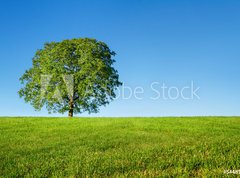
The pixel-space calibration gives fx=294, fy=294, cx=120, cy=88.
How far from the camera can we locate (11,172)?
8.50m

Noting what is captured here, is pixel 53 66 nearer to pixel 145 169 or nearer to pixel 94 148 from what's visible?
pixel 94 148

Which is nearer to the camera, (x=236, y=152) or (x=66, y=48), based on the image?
(x=236, y=152)

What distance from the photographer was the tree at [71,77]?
122 ft

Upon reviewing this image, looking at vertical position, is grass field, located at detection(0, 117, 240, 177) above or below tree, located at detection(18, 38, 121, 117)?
below

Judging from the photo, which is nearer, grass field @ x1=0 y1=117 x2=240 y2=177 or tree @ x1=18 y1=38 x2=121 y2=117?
grass field @ x1=0 y1=117 x2=240 y2=177

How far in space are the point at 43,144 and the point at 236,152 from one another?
8.23m

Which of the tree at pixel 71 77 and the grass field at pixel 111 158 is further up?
the tree at pixel 71 77

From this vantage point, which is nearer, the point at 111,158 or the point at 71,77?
the point at 111,158

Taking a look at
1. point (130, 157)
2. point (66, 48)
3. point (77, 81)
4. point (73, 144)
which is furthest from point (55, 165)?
point (66, 48)

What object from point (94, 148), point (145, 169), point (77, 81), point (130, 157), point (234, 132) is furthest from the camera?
point (77, 81)

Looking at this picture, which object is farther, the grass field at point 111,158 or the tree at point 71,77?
the tree at point 71,77

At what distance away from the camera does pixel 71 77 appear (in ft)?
122

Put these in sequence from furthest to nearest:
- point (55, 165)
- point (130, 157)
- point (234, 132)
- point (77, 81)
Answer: point (77, 81)
point (234, 132)
point (130, 157)
point (55, 165)

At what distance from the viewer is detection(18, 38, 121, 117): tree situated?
37.2m
